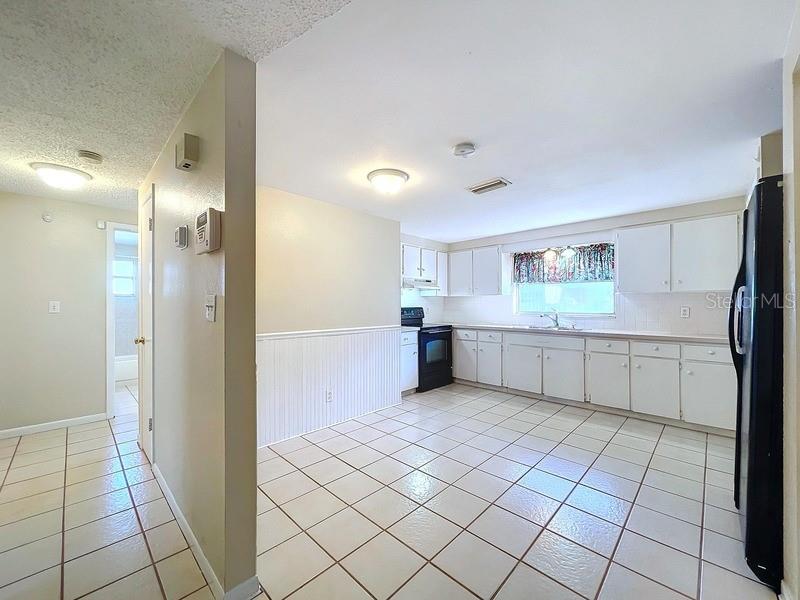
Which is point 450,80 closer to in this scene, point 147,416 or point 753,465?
point 753,465

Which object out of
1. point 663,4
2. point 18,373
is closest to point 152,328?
point 18,373

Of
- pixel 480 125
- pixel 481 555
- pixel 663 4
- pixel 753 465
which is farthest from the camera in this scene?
pixel 480 125

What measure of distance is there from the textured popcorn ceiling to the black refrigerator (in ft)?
6.49

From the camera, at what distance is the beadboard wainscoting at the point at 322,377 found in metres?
3.00

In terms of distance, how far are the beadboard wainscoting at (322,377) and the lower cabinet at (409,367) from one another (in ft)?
0.70

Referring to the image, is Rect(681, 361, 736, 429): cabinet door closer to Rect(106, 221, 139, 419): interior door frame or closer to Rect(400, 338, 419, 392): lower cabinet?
Rect(400, 338, 419, 392): lower cabinet

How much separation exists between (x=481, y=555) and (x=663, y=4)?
2414 mm

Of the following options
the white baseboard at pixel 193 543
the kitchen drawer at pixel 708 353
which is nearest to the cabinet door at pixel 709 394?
the kitchen drawer at pixel 708 353

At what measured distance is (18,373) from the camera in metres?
3.10

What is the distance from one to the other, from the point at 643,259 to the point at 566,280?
3.17ft

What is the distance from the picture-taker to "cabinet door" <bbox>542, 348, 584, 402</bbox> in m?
3.95

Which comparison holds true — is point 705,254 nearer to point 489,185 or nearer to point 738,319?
point 738,319

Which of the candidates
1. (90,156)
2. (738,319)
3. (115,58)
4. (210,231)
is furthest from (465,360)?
(115,58)

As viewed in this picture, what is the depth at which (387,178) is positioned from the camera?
8.66ft
